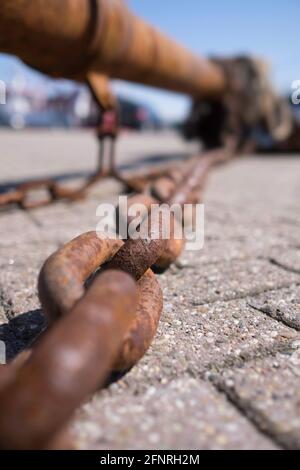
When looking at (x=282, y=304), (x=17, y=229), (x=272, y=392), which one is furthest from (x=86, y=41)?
(x=272, y=392)

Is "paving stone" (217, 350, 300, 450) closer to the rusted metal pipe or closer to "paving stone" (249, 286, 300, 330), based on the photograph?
"paving stone" (249, 286, 300, 330)

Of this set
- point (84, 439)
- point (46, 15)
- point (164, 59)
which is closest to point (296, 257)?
point (84, 439)

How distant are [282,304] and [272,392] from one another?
1.64 ft

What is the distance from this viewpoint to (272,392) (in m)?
0.92

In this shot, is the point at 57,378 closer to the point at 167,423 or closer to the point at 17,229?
the point at 167,423

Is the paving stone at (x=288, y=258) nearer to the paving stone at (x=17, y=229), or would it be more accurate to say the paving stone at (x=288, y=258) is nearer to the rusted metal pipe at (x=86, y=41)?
the paving stone at (x=17, y=229)

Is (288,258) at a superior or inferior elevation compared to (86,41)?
inferior

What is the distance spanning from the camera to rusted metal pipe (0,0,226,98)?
2109 mm

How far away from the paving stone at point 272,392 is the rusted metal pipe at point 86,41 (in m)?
1.78

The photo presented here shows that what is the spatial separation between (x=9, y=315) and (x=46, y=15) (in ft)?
5.15

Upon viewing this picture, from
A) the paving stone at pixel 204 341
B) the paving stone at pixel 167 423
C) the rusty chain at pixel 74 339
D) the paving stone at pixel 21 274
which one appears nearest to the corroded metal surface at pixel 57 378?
the rusty chain at pixel 74 339
